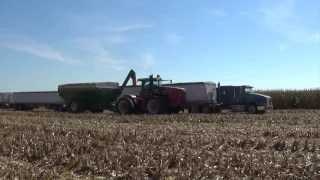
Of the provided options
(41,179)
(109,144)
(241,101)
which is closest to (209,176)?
(41,179)

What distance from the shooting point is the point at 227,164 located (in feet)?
25.1

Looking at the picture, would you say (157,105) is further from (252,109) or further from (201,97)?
(252,109)

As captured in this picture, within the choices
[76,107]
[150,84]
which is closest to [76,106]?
[76,107]

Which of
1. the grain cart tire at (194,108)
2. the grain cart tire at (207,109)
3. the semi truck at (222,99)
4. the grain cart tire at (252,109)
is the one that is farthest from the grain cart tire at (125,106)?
the grain cart tire at (252,109)

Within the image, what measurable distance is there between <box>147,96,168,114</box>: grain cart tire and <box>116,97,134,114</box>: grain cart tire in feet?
3.96

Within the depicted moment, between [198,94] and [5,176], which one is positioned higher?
[198,94]

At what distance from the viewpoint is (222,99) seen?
3225 centimetres

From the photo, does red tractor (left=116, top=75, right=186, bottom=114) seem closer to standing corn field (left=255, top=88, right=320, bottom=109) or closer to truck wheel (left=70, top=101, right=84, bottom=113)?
truck wheel (left=70, top=101, right=84, bottom=113)

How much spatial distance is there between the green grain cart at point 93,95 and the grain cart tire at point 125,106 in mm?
2933

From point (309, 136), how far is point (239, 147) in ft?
11.1

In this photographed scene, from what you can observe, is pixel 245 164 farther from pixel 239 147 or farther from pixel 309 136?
pixel 309 136

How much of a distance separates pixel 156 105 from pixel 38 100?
21.4 meters

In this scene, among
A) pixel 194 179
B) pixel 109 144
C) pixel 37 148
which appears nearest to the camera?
pixel 194 179

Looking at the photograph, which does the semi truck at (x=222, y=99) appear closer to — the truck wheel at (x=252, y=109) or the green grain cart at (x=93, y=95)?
the truck wheel at (x=252, y=109)
